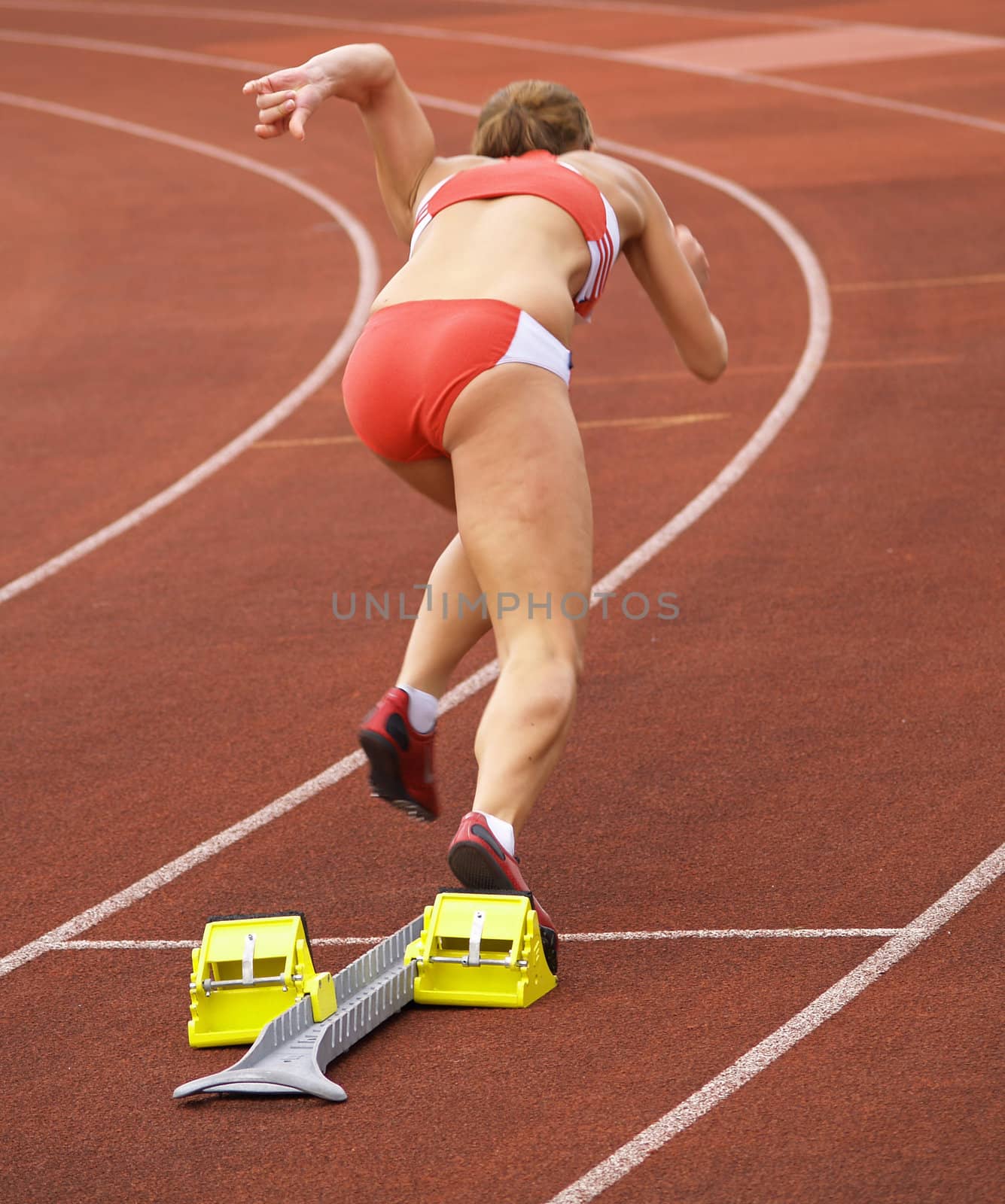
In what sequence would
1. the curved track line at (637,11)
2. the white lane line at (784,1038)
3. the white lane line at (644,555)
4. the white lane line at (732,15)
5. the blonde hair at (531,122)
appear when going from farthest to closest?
the curved track line at (637,11)
the white lane line at (732,15)
the white lane line at (644,555)
the blonde hair at (531,122)
the white lane line at (784,1038)

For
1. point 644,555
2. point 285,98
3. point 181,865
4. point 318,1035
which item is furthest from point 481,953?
point 644,555

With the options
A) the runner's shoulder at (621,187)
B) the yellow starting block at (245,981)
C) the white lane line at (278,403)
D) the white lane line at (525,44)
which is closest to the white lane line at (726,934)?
the yellow starting block at (245,981)

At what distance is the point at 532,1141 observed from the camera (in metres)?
3.53

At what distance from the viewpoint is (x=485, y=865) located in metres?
4.11

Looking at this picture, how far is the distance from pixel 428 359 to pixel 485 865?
116cm

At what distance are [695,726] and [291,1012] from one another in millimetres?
2310

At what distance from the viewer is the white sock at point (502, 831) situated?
412cm

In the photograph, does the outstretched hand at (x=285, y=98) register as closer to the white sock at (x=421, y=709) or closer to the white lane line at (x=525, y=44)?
the white sock at (x=421, y=709)

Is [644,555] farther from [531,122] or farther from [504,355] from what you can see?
[504,355]

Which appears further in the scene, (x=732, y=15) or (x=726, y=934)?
(x=732, y=15)

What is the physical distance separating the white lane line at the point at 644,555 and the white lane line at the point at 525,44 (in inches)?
148

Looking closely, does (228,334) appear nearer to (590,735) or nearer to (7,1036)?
(590,735)

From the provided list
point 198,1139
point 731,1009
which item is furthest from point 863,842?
point 198,1139

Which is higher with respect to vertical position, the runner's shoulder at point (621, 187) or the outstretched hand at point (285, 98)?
the outstretched hand at point (285, 98)
